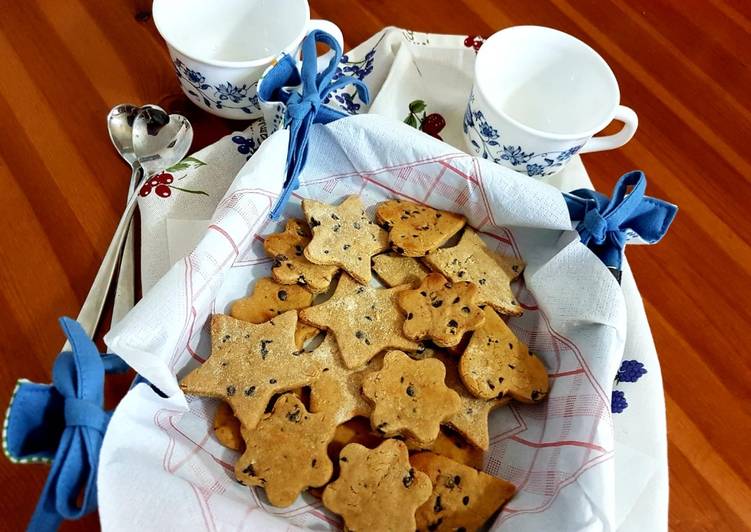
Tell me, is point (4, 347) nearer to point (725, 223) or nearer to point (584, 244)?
point (584, 244)

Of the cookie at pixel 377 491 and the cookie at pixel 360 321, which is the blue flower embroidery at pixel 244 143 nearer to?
the cookie at pixel 360 321

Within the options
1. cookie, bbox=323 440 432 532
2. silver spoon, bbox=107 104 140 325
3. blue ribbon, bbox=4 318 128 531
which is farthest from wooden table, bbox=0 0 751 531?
cookie, bbox=323 440 432 532

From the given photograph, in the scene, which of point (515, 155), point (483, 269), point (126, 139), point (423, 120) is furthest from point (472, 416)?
point (126, 139)

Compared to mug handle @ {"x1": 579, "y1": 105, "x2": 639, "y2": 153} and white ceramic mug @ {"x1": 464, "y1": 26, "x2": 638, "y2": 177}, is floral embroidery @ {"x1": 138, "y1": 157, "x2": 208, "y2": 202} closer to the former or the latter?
white ceramic mug @ {"x1": 464, "y1": 26, "x2": 638, "y2": 177}

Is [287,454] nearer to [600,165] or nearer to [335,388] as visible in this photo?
[335,388]

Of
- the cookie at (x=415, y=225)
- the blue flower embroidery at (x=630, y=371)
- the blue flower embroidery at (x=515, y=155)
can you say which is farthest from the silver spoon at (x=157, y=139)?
the blue flower embroidery at (x=630, y=371)

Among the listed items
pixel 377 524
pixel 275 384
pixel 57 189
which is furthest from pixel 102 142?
pixel 377 524
